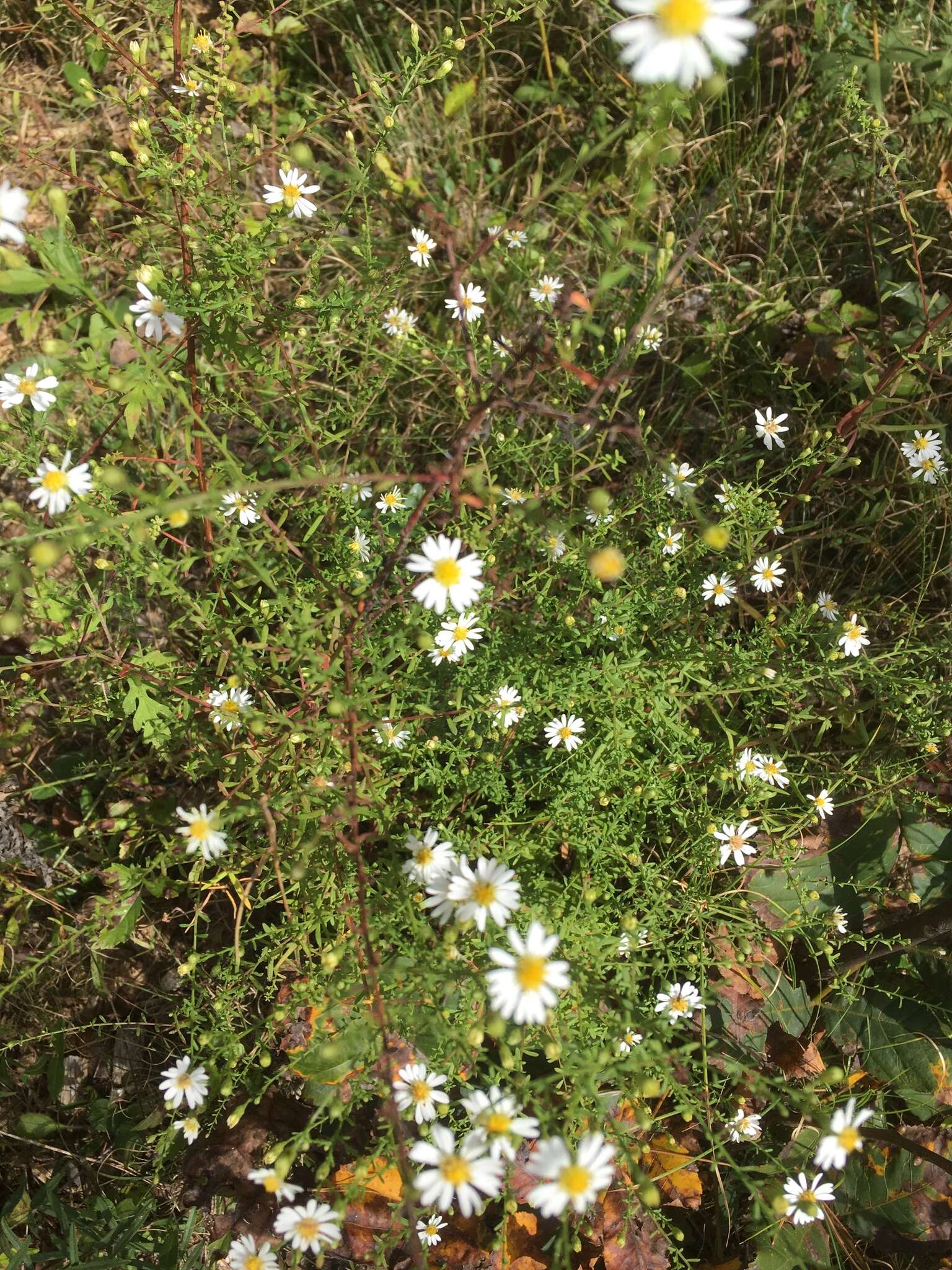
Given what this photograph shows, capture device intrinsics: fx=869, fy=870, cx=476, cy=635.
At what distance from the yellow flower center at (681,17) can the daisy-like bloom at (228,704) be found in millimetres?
1770

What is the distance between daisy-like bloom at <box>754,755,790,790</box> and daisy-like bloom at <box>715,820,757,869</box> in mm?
151


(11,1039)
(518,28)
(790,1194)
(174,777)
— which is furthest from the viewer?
(518,28)

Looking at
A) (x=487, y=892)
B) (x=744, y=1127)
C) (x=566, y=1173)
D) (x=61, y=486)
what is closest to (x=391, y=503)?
(x=61, y=486)

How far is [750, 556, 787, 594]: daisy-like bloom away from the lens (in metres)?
2.99

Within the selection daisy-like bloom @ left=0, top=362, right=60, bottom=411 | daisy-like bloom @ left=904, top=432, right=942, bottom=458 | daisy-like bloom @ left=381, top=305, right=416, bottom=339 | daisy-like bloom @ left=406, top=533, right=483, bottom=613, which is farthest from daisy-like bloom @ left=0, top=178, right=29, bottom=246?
daisy-like bloom @ left=904, top=432, right=942, bottom=458

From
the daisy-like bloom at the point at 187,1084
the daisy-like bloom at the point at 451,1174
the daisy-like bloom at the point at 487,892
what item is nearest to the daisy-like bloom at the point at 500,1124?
the daisy-like bloom at the point at 451,1174

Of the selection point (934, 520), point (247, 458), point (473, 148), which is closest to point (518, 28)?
point (473, 148)

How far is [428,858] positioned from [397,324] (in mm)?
1943

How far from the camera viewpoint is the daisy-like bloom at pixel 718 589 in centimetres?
286

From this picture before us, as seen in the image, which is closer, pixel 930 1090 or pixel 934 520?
pixel 930 1090

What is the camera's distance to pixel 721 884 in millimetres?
2896

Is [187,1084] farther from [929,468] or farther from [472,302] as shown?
[929,468]

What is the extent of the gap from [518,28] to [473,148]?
0.53m

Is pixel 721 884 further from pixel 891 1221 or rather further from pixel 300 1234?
pixel 300 1234
